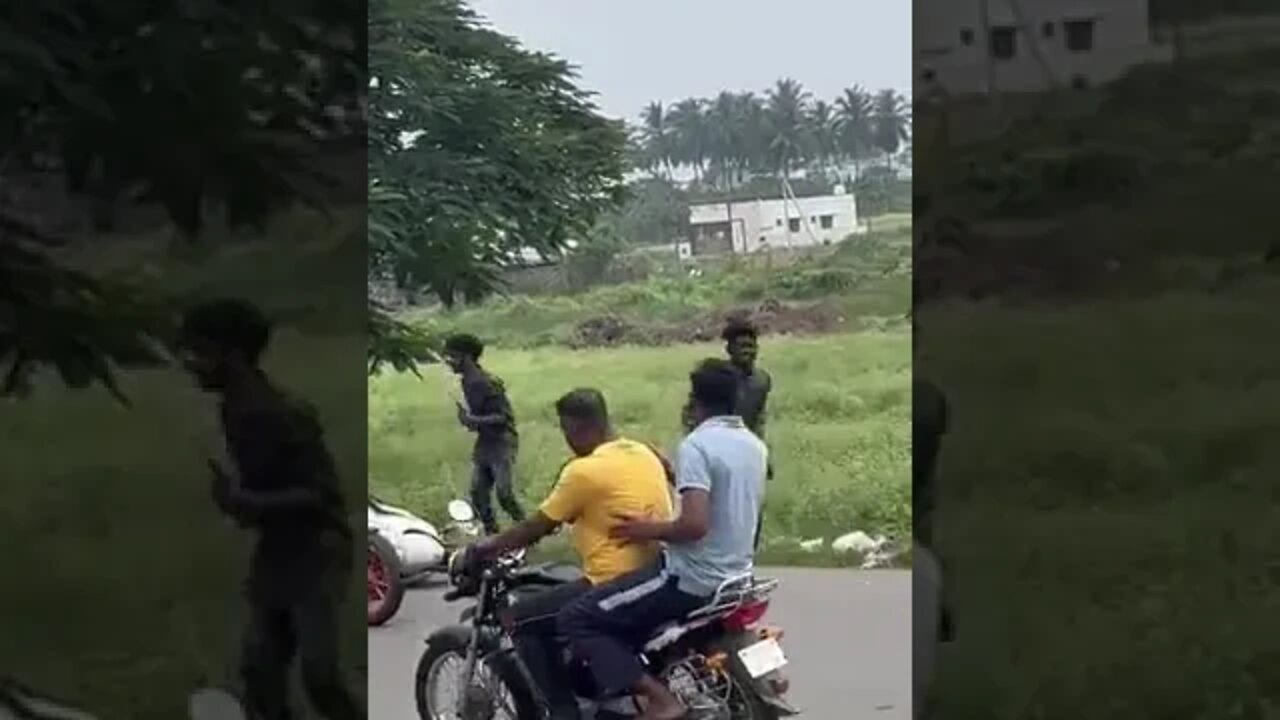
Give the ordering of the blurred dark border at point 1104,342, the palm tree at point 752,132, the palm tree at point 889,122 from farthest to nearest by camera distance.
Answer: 1. the palm tree at point 752,132
2. the palm tree at point 889,122
3. the blurred dark border at point 1104,342

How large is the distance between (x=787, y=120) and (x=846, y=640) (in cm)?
96

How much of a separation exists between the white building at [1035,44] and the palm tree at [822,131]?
0.23m

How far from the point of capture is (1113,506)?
122 inches

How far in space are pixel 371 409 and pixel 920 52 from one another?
1.19m

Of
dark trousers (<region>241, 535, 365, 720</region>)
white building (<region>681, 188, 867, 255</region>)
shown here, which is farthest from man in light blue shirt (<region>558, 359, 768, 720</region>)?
dark trousers (<region>241, 535, 365, 720</region>)

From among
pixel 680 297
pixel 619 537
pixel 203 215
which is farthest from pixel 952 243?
pixel 203 215

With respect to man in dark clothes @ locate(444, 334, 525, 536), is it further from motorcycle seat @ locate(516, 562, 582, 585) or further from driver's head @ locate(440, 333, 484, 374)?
motorcycle seat @ locate(516, 562, 582, 585)

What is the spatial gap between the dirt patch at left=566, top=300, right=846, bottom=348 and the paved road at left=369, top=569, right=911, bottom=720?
45 centimetres

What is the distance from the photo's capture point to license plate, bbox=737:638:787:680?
3209 millimetres

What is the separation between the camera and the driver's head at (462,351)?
3400 mm

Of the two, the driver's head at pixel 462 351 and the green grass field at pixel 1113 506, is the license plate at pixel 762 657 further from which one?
the driver's head at pixel 462 351

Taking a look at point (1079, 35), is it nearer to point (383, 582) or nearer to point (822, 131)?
point (822, 131)

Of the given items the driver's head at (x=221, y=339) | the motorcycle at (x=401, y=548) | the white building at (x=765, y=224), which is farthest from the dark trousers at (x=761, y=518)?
the driver's head at (x=221, y=339)

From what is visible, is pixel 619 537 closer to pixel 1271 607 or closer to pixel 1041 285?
pixel 1041 285
